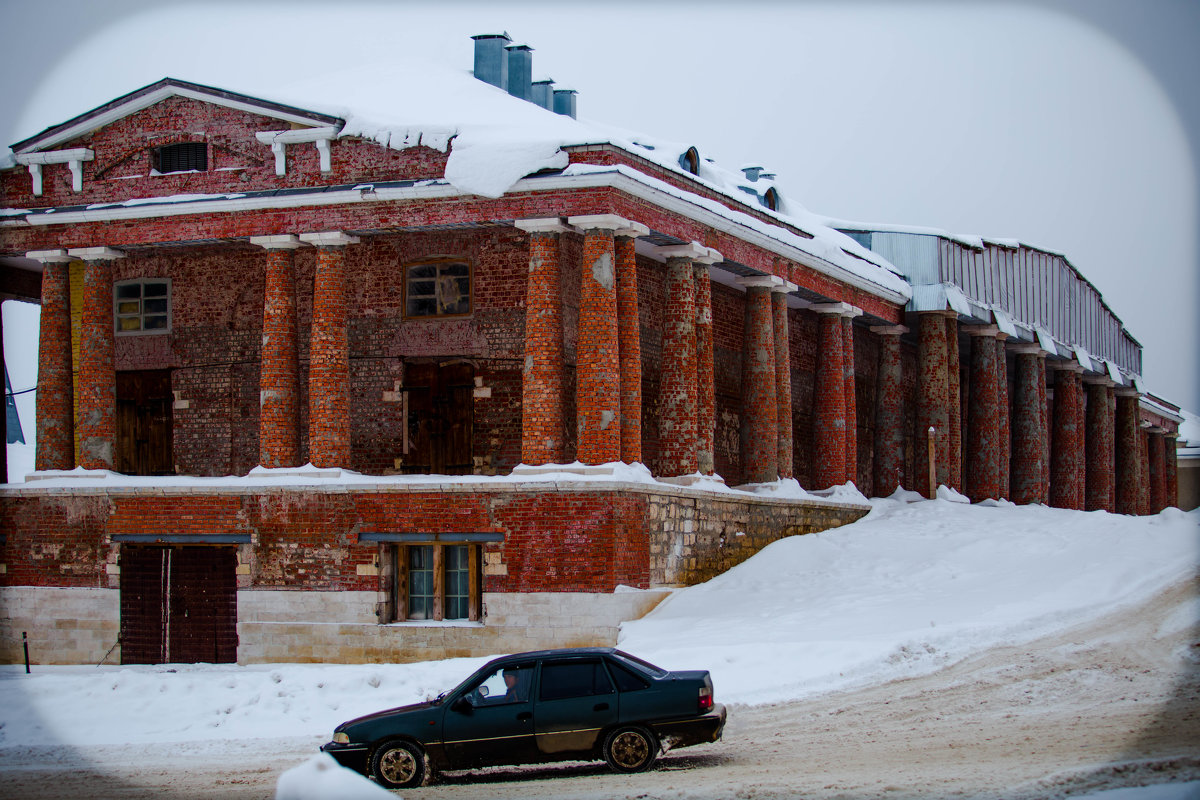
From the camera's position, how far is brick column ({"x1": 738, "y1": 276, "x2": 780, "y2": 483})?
1122 inches

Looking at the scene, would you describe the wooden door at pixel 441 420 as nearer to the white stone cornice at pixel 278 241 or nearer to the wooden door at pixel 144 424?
the white stone cornice at pixel 278 241

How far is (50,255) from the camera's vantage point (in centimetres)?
2592

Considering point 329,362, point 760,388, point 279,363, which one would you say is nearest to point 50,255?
point 279,363

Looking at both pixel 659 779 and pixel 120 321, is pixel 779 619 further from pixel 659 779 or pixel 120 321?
pixel 120 321

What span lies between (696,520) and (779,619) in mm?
3720

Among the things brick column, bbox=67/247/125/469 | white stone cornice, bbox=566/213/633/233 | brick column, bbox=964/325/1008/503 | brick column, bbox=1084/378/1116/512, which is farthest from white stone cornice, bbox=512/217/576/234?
brick column, bbox=1084/378/1116/512

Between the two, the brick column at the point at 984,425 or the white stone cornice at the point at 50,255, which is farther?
the brick column at the point at 984,425

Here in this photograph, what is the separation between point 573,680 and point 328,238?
12427 millimetres

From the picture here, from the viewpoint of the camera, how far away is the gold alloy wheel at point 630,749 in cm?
1362

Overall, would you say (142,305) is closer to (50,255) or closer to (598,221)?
(50,255)

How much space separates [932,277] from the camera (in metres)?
36.4

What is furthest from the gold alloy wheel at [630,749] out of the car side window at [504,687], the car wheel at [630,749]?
the car side window at [504,687]

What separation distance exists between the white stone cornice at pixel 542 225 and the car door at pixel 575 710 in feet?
34.4

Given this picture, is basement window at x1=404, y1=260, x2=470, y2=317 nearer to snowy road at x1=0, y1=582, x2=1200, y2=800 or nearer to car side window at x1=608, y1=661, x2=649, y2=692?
snowy road at x1=0, y1=582, x2=1200, y2=800
